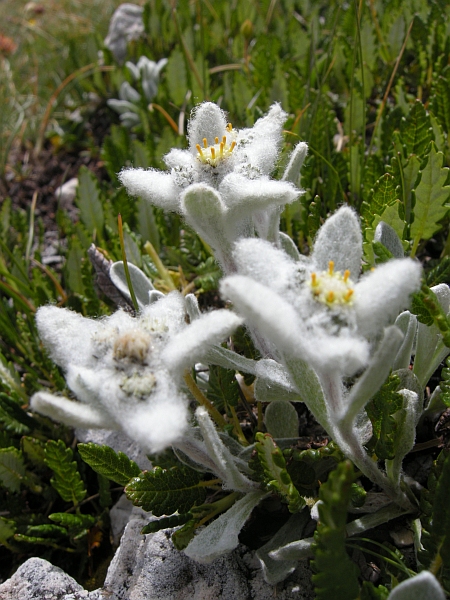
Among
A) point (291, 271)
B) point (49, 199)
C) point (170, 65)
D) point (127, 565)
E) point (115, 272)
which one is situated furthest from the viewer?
point (49, 199)

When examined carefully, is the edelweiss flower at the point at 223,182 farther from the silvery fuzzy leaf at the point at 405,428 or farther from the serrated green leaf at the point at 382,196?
the silvery fuzzy leaf at the point at 405,428

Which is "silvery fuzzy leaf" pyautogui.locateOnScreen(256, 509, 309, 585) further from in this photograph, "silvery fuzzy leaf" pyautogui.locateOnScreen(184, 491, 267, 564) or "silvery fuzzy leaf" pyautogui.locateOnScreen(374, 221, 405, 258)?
"silvery fuzzy leaf" pyautogui.locateOnScreen(374, 221, 405, 258)

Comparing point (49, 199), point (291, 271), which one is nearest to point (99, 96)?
point (49, 199)

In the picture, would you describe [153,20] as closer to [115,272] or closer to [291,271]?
[115,272]

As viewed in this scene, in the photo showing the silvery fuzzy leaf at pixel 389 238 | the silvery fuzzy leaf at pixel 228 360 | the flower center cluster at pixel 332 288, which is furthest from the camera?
the silvery fuzzy leaf at pixel 389 238

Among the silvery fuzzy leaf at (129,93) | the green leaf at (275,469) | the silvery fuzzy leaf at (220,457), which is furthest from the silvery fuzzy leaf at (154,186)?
the silvery fuzzy leaf at (129,93)

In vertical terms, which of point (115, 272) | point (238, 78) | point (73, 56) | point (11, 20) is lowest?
point (115, 272)
